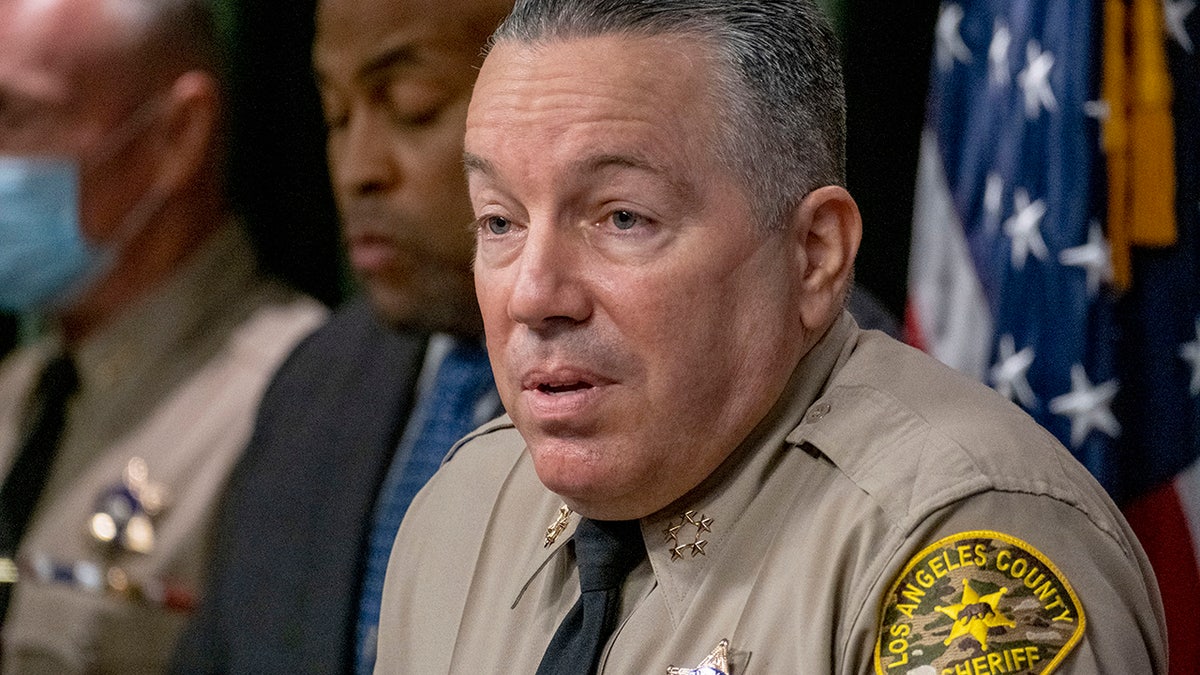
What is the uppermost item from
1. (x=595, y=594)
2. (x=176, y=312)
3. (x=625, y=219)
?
(x=625, y=219)

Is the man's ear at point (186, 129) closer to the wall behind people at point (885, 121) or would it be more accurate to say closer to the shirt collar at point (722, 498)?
the wall behind people at point (885, 121)

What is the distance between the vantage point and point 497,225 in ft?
5.13

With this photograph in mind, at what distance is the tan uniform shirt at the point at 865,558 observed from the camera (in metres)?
1.23

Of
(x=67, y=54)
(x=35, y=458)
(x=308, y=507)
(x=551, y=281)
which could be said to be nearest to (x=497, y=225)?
(x=551, y=281)

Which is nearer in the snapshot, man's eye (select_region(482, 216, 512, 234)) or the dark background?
man's eye (select_region(482, 216, 512, 234))

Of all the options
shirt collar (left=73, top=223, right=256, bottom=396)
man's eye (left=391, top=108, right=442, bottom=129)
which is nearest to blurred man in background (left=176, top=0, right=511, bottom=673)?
man's eye (left=391, top=108, right=442, bottom=129)

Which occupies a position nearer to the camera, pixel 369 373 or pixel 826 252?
pixel 826 252

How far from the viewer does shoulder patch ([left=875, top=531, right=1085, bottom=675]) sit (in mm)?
1205

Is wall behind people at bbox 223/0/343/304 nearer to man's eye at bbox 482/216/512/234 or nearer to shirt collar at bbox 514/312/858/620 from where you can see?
man's eye at bbox 482/216/512/234

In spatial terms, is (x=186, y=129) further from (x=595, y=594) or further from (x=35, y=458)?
(x=595, y=594)

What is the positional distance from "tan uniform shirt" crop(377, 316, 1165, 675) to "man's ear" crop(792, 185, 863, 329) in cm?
7

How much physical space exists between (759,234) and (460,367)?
4.31ft

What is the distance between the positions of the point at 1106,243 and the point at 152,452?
212cm

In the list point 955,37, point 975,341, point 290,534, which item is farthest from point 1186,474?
point 290,534
